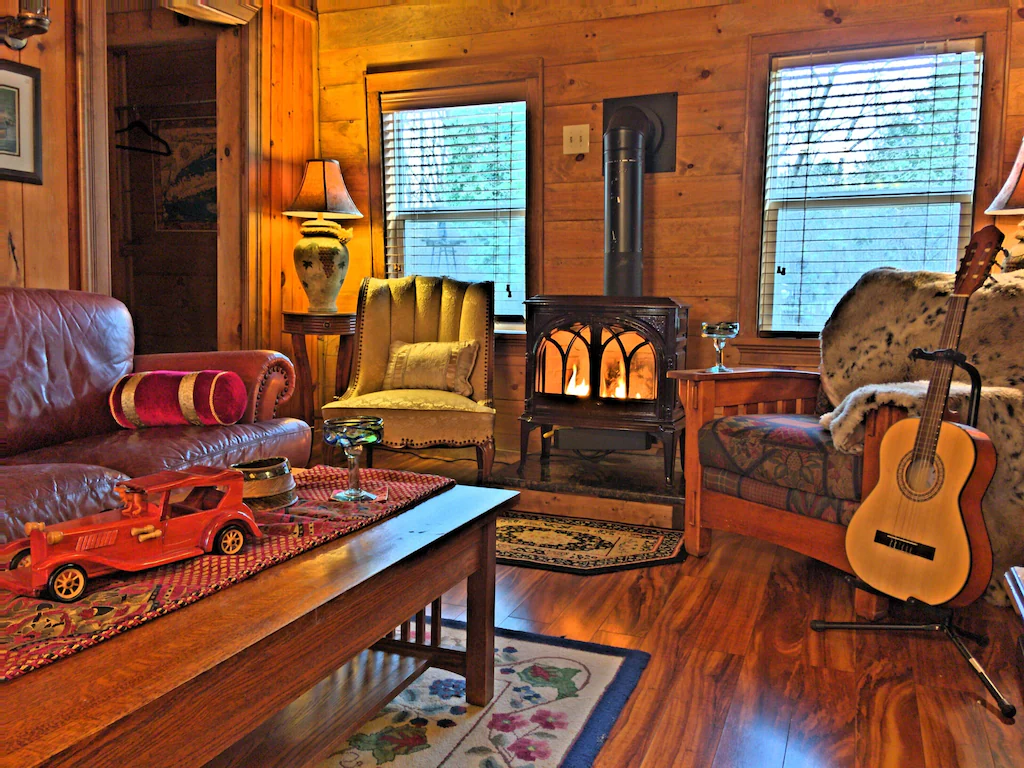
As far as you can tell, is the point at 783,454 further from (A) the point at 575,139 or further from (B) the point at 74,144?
(B) the point at 74,144

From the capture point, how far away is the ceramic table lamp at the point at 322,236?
4.15 metres

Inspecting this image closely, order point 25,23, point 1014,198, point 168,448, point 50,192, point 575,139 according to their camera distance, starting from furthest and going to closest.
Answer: point 575,139 → point 50,192 → point 1014,198 → point 25,23 → point 168,448

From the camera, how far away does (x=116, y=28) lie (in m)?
4.53

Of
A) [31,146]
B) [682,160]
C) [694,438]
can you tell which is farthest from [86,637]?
[682,160]

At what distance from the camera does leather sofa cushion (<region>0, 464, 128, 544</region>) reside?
1.93 metres

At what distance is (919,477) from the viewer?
2113 mm

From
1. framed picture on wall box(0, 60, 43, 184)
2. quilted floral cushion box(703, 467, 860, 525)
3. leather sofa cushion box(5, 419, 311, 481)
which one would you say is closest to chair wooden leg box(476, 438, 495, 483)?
leather sofa cushion box(5, 419, 311, 481)

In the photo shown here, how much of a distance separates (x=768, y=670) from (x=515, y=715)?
656mm

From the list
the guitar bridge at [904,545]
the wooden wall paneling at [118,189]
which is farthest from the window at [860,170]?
the wooden wall paneling at [118,189]

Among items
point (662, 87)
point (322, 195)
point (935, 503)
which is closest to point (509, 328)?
point (322, 195)

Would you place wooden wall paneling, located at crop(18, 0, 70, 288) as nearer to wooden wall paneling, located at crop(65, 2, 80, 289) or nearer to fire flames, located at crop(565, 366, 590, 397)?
wooden wall paneling, located at crop(65, 2, 80, 289)

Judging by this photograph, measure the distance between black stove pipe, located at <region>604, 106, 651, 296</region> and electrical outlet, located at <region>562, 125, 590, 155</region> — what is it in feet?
0.90

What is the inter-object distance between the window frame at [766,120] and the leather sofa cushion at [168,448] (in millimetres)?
2196

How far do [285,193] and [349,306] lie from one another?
2.23 ft
